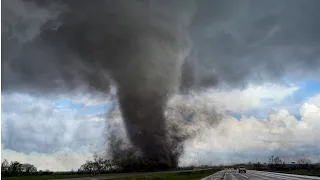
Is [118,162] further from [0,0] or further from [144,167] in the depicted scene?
[0,0]

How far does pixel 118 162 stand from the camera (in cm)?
18900

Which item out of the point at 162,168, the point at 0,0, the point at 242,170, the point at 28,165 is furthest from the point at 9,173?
the point at 0,0

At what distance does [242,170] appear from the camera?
13250cm

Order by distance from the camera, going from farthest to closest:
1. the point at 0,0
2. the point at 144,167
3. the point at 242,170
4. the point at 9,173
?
the point at 144,167
the point at 9,173
the point at 242,170
the point at 0,0

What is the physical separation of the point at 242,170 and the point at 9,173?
319 feet

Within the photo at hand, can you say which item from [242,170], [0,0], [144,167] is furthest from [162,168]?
[0,0]

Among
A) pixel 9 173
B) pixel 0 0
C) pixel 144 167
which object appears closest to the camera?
pixel 0 0

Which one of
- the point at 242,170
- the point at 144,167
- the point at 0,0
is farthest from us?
the point at 144,167

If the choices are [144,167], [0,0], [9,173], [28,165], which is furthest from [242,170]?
[0,0]

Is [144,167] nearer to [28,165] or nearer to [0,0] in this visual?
[28,165]

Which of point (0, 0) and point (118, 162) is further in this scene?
point (118, 162)

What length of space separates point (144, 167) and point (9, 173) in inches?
2472

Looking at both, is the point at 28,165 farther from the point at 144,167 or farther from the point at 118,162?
the point at 144,167

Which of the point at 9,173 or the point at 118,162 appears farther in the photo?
the point at 118,162
